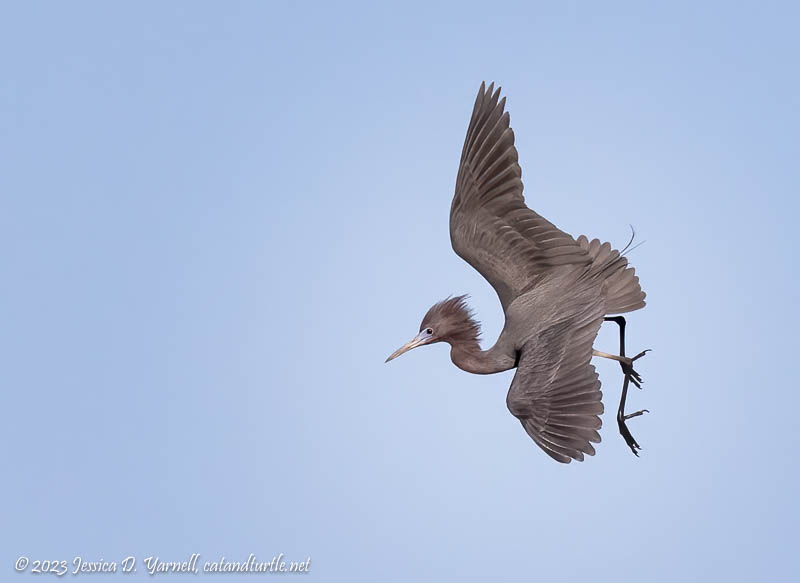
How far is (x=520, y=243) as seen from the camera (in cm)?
1189

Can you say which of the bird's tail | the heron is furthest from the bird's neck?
the bird's tail

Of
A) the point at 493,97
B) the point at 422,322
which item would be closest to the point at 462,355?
the point at 422,322

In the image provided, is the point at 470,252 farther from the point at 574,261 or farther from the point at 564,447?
the point at 564,447

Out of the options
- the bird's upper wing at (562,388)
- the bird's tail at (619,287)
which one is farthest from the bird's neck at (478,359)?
the bird's tail at (619,287)

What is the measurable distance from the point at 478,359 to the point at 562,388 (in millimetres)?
1450

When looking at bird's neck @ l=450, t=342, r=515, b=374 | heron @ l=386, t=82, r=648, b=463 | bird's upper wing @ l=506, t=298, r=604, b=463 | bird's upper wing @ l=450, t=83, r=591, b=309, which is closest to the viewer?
bird's upper wing @ l=506, t=298, r=604, b=463

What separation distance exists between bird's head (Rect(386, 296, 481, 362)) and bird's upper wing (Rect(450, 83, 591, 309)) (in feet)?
1.27

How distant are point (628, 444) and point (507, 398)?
6.53 ft

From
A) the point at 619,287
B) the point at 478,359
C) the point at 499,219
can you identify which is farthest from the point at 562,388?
the point at 619,287

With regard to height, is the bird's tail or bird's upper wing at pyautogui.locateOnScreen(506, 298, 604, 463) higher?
the bird's tail

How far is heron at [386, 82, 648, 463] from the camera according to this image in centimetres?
1097

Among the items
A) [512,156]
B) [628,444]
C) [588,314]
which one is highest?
[512,156]

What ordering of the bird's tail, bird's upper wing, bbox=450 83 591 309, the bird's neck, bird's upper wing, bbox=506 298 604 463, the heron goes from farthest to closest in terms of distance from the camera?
the bird's tail, the bird's neck, bird's upper wing, bbox=450 83 591 309, the heron, bird's upper wing, bbox=506 298 604 463

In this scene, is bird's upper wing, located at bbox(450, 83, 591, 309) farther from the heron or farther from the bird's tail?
the bird's tail
